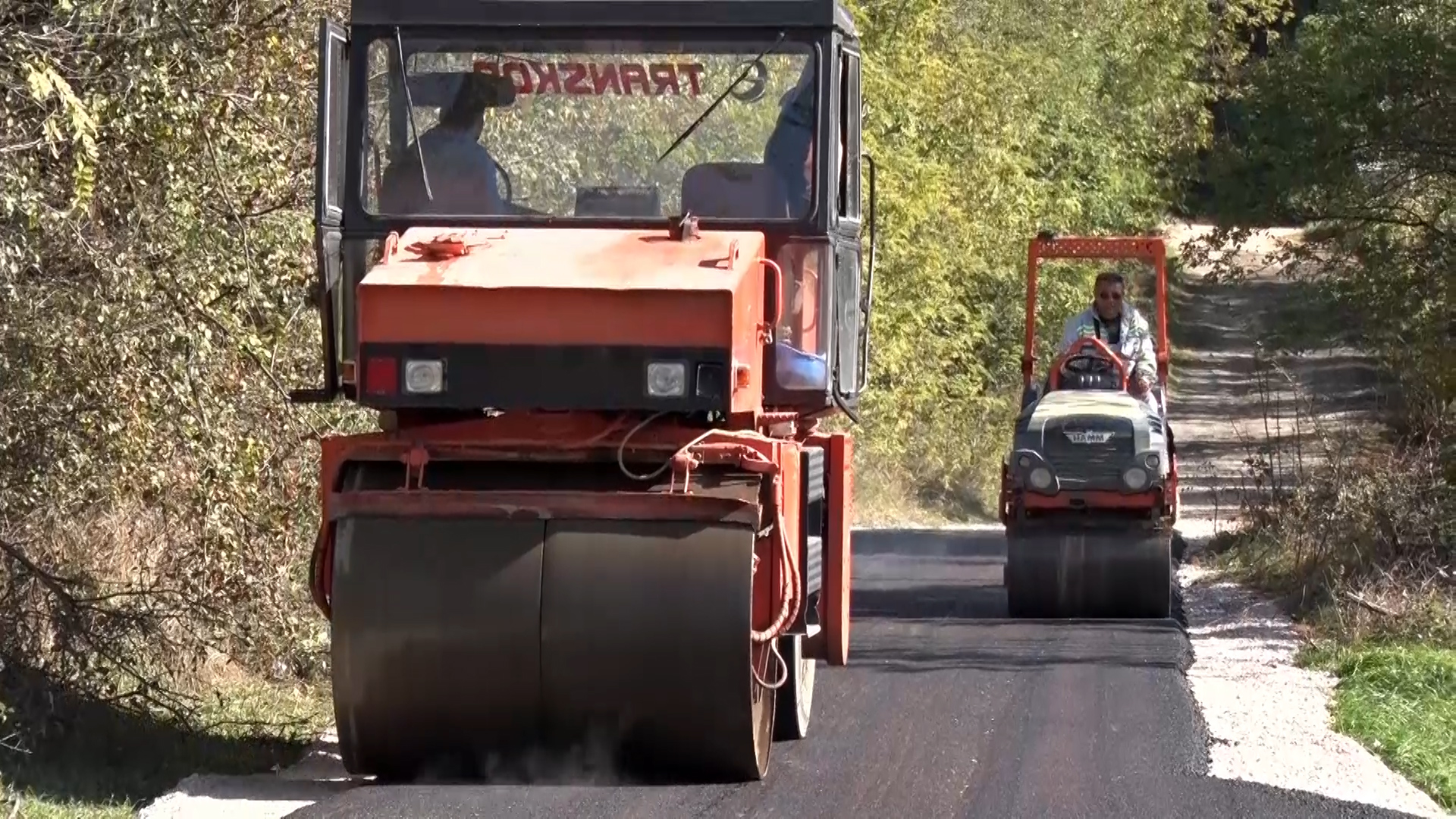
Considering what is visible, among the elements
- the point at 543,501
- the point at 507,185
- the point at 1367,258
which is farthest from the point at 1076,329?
the point at 543,501

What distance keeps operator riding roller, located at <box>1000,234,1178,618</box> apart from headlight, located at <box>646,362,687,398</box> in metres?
5.83

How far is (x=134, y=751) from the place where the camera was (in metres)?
8.72

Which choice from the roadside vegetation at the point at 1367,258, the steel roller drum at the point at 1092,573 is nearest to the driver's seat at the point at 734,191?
the steel roller drum at the point at 1092,573

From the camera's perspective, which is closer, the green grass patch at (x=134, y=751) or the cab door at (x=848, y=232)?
the green grass patch at (x=134, y=751)

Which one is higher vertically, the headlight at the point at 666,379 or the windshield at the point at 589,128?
the windshield at the point at 589,128

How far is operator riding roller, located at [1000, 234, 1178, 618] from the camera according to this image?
12477mm

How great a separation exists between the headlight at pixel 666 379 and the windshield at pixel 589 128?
99 centimetres

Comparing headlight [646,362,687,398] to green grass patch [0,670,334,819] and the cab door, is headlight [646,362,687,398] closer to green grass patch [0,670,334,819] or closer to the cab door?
the cab door

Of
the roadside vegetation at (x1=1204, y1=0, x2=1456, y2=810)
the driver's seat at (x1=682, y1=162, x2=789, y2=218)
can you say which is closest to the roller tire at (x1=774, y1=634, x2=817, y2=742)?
the driver's seat at (x1=682, y1=162, x2=789, y2=218)

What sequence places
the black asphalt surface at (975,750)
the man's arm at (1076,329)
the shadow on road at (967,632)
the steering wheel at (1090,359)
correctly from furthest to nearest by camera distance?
the man's arm at (1076,329) < the steering wheel at (1090,359) < the shadow on road at (967,632) < the black asphalt surface at (975,750)

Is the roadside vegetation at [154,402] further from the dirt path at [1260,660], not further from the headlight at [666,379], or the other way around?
the headlight at [666,379]

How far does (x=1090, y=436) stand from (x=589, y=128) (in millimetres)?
5328

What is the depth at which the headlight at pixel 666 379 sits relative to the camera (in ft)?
23.3

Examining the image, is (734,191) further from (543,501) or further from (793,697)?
(793,697)
